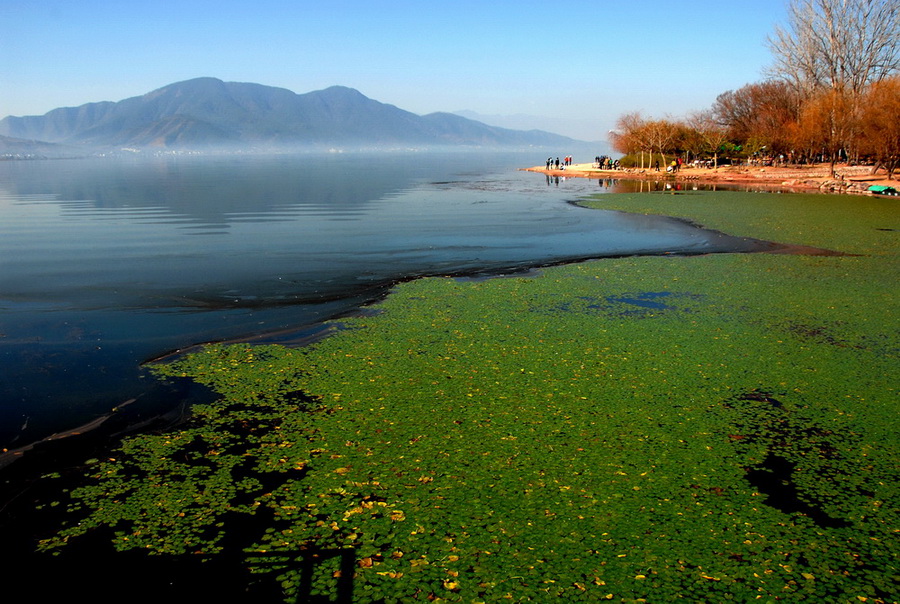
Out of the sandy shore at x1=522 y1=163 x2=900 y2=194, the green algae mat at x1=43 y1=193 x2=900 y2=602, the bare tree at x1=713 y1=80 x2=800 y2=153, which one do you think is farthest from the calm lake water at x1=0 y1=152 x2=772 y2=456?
the bare tree at x1=713 y1=80 x2=800 y2=153

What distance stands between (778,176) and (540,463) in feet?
192

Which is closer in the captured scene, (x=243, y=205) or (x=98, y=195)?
(x=243, y=205)

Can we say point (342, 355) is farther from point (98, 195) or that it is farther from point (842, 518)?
point (98, 195)

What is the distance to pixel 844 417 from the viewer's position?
307 inches

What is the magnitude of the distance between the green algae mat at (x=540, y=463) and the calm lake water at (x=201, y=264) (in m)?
1.34

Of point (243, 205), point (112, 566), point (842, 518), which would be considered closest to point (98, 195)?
point (243, 205)

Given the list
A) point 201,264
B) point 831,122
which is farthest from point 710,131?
point 201,264

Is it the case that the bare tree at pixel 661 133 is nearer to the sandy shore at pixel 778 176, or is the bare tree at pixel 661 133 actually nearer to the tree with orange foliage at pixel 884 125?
the sandy shore at pixel 778 176

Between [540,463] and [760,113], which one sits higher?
[760,113]

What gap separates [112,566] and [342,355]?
17.0 feet

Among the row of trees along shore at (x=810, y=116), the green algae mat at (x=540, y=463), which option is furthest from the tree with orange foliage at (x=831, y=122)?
the green algae mat at (x=540, y=463)

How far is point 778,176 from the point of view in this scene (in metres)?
56.8

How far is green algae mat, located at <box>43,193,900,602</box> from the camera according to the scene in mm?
5137

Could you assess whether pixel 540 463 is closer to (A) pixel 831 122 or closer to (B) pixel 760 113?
(A) pixel 831 122
